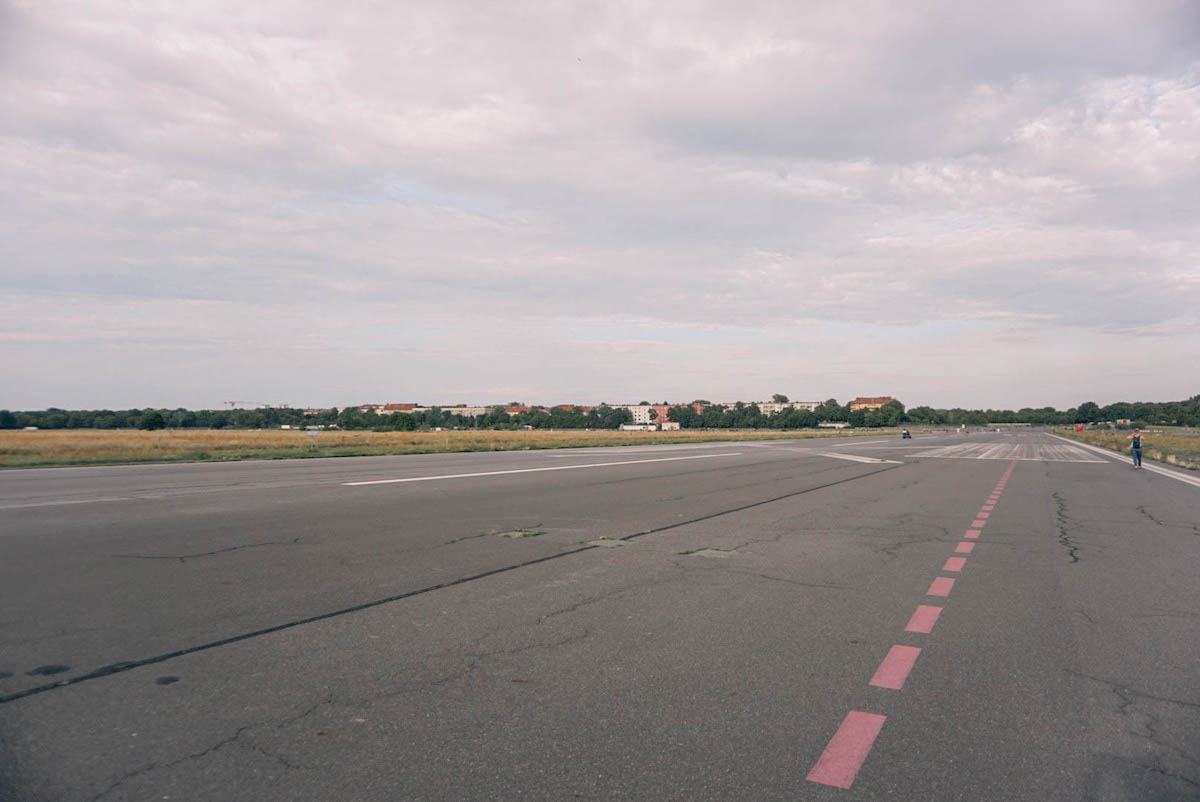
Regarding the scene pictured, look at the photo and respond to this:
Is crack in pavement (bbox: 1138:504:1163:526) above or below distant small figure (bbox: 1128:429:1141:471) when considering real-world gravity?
below

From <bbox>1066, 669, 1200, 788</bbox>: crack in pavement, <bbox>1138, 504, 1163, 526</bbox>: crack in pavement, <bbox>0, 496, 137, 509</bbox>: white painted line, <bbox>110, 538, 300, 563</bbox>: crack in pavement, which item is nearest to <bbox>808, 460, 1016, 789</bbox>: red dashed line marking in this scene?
<bbox>1066, 669, 1200, 788</bbox>: crack in pavement

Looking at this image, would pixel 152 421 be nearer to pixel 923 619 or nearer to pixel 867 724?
pixel 923 619

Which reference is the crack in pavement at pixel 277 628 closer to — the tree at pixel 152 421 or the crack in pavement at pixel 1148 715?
the crack in pavement at pixel 1148 715

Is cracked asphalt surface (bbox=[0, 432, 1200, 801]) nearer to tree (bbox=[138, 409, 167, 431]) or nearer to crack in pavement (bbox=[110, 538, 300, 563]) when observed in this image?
crack in pavement (bbox=[110, 538, 300, 563])

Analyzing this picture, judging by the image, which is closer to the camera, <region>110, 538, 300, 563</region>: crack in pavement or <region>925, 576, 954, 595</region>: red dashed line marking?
<region>925, 576, 954, 595</region>: red dashed line marking

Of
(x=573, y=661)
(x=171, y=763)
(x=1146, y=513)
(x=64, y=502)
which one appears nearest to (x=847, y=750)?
(x=573, y=661)

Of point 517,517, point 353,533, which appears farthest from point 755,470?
point 353,533

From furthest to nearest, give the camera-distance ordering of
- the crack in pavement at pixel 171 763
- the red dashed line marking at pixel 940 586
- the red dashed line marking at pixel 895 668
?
the red dashed line marking at pixel 940 586, the red dashed line marking at pixel 895 668, the crack in pavement at pixel 171 763

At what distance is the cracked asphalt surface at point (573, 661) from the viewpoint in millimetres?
3145

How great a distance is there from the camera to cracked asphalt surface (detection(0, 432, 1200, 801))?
3.14 metres

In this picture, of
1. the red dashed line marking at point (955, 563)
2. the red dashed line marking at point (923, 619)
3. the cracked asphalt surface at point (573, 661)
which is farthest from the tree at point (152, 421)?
the red dashed line marking at point (923, 619)

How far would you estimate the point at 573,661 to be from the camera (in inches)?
180

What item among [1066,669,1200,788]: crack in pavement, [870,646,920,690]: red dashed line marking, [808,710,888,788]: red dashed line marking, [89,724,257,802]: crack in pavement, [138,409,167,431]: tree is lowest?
[1066,669,1200,788]: crack in pavement

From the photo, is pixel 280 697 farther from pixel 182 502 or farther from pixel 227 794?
pixel 182 502
